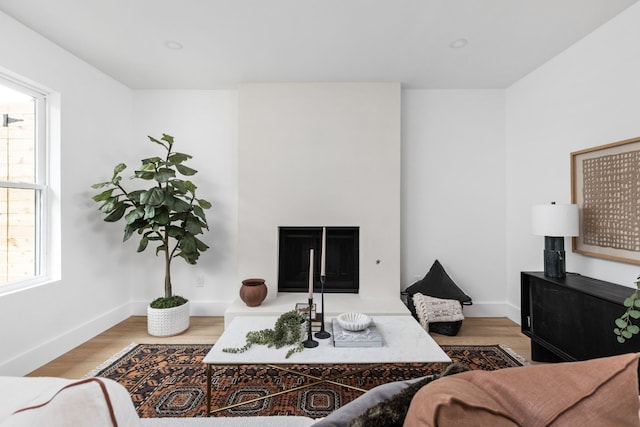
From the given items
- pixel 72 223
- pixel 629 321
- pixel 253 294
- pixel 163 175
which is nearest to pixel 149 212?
pixel 163 175

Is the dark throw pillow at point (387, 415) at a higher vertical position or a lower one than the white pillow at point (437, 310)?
higher

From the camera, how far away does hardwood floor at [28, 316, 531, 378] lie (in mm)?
2422

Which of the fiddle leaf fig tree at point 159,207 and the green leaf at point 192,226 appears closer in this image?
the fiddle leaf fig tree at point 159,207

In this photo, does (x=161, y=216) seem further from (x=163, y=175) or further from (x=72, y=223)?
(x=72, y=223)

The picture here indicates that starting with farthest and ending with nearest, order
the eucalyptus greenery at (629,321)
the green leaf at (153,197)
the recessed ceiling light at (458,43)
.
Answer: the green leaf at (153,197) < the recessed ceiling light at (458,43) < the eucalyptus greenery at (629,321)

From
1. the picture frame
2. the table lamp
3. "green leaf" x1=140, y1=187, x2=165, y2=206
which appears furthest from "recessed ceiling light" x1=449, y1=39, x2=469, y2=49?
"green leaf" x1=140, y1=187, x2=165, y2=206

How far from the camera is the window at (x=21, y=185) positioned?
7.71 ft

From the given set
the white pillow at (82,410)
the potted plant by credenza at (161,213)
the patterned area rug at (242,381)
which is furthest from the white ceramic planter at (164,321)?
the white pillow at (82,410)

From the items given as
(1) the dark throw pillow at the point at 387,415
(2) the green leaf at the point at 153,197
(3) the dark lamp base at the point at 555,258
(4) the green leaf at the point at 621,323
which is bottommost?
(4) the green leaf at the point at 621,323

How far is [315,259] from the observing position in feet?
11.5

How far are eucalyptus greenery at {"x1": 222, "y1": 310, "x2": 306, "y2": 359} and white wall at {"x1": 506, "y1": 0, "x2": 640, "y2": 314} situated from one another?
7.47 ft

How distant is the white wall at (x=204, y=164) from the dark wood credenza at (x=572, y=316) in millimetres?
2874

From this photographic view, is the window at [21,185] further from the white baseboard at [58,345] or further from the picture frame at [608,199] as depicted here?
the picture frame at [608,199]

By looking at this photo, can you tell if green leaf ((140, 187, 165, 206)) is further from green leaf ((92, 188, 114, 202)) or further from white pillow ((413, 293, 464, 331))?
white pillow ((413, 293, 464, 331))
